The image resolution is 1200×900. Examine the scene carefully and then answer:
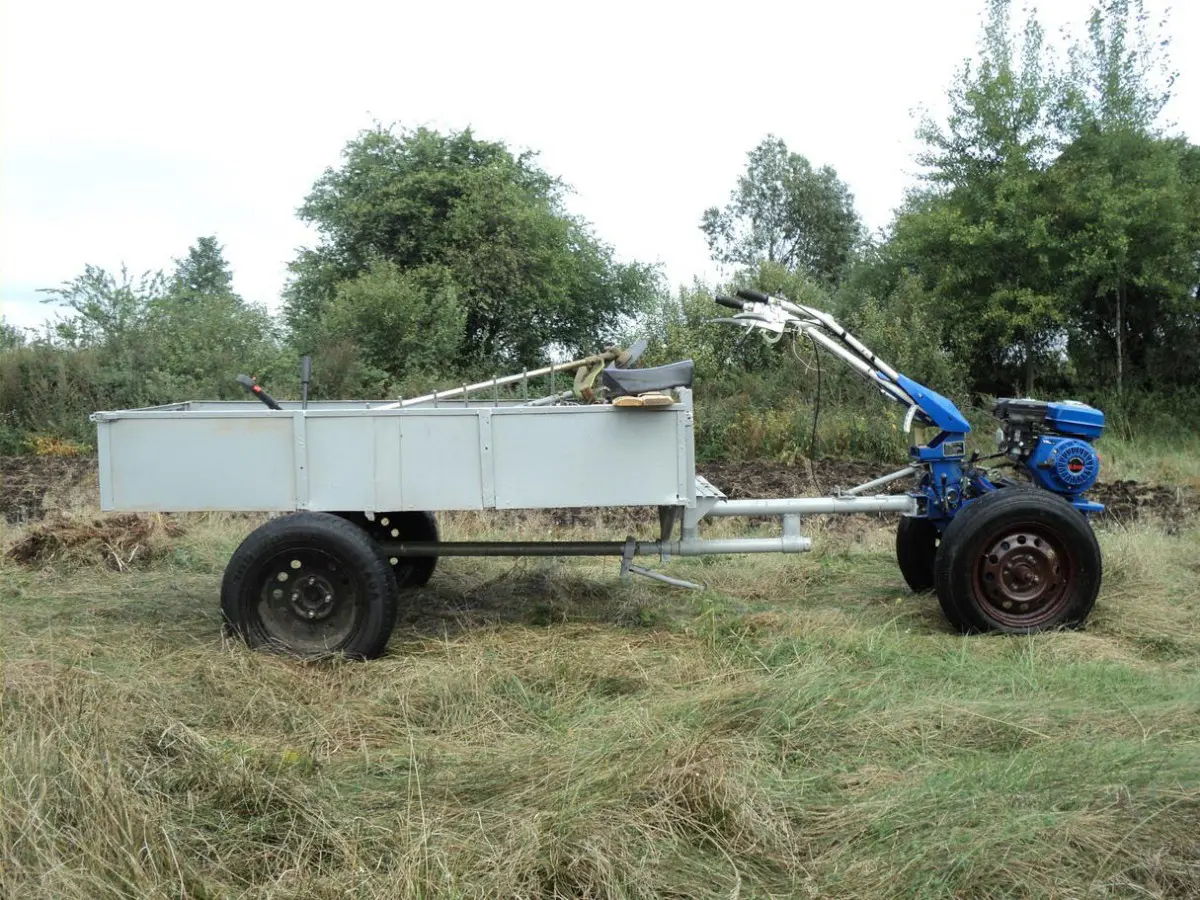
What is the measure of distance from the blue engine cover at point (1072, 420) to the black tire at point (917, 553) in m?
1.07

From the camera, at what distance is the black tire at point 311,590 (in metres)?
5.44

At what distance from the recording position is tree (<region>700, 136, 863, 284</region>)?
42.2m

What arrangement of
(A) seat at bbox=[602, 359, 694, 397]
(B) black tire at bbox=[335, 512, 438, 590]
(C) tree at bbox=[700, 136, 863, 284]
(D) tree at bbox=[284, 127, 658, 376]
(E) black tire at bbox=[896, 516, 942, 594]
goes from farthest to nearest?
Result: (C) tree at bbox=[700, 136, 863, 284] → (D) tree at bbox=[284, 127, 658, 376] → (B) black tire at bbox=[335, 512, 438, 590] → (E) black tire at bbox=[896, 516, 942, 594] → (A) seat at bbox=[602, 359, 694, 397]

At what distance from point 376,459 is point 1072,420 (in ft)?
13.4

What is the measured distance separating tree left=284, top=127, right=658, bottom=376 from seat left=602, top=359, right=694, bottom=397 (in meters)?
16.8

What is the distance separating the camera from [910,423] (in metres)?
6.35

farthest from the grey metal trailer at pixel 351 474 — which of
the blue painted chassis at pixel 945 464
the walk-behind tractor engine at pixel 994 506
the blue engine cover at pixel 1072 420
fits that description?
the blue engine cover at pixel 1072 420

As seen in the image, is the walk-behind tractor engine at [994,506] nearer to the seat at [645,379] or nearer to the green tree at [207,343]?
the seat at [645,379]

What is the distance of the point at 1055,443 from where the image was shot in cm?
632

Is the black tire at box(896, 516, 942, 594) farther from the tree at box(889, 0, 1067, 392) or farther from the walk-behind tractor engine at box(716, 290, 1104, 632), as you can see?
the tree at box(889, 0, 1067, 392)

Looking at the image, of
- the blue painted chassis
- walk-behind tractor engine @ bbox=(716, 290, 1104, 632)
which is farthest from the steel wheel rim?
the blue painted chassis

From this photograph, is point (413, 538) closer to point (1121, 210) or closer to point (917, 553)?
point (917, 553)

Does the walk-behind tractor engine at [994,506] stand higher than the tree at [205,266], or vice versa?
the tree at [205,266]

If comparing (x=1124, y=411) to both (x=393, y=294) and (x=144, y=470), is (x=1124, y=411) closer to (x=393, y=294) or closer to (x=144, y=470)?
(x=393, y=294)
